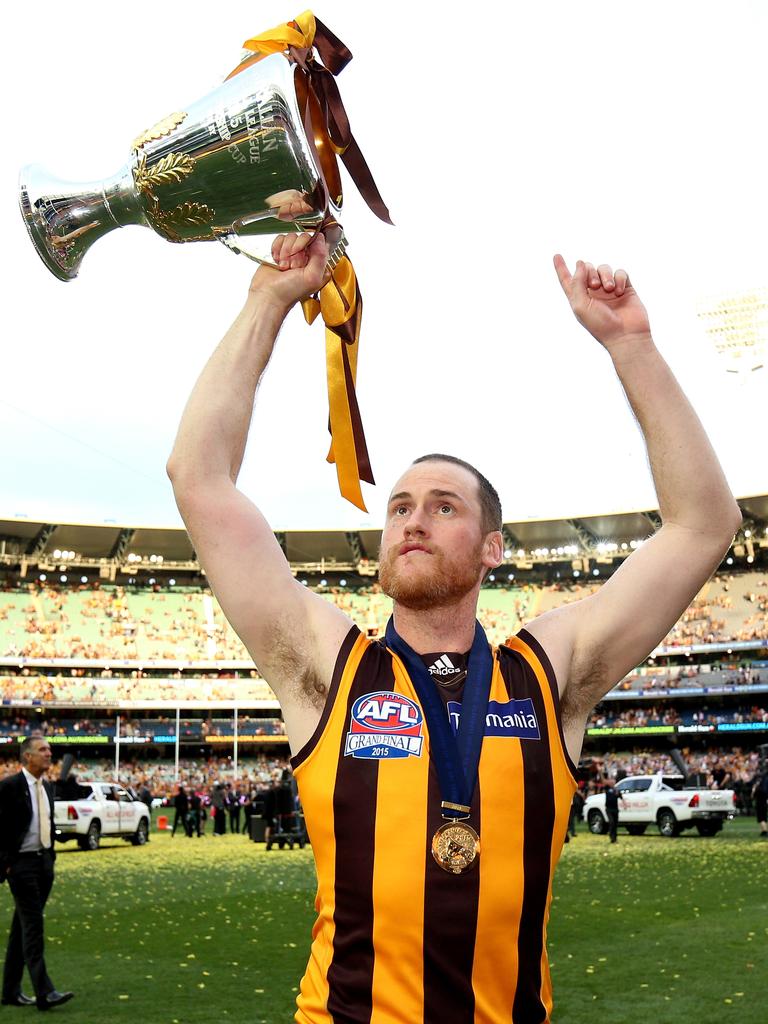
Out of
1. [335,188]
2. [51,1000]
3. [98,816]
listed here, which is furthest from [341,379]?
[98,816]

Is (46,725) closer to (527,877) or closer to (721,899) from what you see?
(721,899)

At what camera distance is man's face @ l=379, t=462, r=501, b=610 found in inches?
97.4

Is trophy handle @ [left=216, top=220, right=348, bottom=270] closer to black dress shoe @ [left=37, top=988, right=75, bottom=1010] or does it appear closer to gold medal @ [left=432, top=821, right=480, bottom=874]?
gold medal @ [left=432, top=821, right=480, bottom=874]

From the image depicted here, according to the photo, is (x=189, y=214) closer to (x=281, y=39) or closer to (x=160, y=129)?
(x=160, y=129)

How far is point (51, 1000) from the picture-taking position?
743 cm

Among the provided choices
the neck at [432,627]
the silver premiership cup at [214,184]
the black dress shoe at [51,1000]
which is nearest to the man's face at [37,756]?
the black dress shoe at [51,1000]

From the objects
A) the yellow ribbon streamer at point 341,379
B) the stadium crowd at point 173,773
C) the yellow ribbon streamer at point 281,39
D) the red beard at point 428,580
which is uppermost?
the yellow ribbon streamer at point 281,39

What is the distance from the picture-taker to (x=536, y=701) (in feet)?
8.06

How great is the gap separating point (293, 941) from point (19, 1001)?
8.93 feet

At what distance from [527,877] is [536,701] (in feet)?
1.29

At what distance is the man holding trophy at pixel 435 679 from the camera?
7.21 ft

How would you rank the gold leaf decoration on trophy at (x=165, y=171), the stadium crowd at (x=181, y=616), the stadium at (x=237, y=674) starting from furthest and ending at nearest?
the stadium crowd at (x=181, y=616) → the stadium at (x=237, y=674) → the gold leaf decoration on trophy at (x=165, y=171)

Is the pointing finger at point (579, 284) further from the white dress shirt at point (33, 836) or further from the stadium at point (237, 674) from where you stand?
the stadium at point (237, 674)

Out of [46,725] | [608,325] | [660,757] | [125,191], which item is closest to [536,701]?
[608,325]
